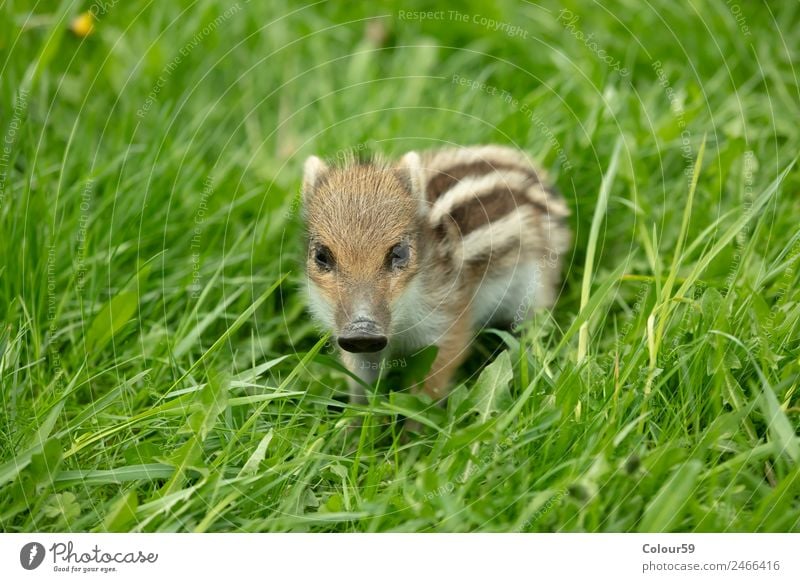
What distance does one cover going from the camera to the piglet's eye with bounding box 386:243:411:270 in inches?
110

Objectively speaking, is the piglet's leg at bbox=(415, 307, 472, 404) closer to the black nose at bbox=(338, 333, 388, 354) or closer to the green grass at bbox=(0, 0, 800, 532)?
the green grass at bbox=(0, 0, 800, 532)

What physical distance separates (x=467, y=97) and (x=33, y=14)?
2107mm

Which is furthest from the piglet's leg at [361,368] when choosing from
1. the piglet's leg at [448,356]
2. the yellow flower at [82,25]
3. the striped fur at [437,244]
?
the yellow flower at [82,25]

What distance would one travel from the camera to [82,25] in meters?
3.73

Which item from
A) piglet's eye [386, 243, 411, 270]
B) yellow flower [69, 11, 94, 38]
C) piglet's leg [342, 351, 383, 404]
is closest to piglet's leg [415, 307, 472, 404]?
piglet's leg [342, 351, 383, 404]

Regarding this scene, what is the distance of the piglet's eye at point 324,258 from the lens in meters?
2.79

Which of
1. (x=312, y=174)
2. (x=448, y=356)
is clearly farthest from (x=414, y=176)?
(x=448, y=356)

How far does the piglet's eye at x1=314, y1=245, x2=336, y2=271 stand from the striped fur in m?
0.02

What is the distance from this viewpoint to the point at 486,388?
107 inches

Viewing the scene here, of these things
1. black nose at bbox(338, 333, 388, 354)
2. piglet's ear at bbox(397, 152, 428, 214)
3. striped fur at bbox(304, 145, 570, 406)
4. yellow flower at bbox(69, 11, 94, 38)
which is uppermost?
yellow flower at bbox(69, 11, 94, 38)

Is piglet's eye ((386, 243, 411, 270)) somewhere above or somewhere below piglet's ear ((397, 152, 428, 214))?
below

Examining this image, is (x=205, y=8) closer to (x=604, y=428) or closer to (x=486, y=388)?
(x=486, y=388)

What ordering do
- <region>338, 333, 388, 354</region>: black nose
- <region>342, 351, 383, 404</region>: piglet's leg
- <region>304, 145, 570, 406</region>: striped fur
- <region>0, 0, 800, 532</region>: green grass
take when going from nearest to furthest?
<region>0, 0, 800, 532</region>: green grass, <region>338, 333, 388, 354</region>: black nose, <region>304, 145, 570, 406</region>: striped fur, <region>342, 351, 383, 404</region>: piglet's leg
